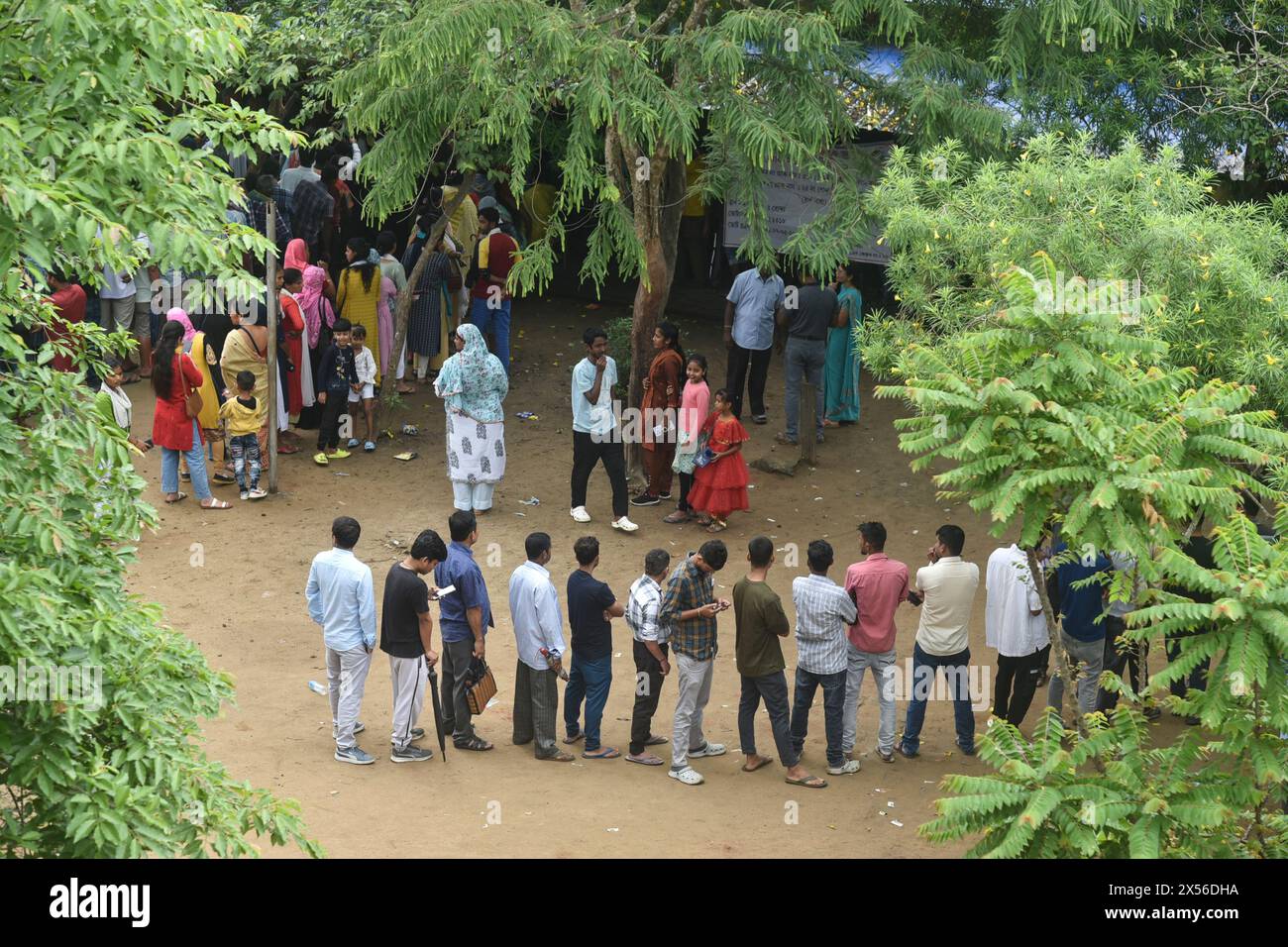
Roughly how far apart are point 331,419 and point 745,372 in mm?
4277

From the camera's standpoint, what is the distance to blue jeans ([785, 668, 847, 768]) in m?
8.99

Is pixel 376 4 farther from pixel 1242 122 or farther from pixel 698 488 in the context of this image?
pixel 1242 122

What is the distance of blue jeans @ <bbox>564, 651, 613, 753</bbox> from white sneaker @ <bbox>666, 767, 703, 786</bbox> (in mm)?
601

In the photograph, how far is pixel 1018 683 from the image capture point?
9258 mm

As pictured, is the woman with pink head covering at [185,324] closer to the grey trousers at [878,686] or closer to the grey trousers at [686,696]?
the grey trousers at [686,696]

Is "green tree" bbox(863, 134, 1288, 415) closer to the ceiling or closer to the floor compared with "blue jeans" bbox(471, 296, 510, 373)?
closer to the ceiling

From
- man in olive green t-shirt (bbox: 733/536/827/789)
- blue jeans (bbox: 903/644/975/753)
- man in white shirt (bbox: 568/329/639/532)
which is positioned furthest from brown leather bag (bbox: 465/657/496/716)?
man in white shirt (bbox: 568/329/639/532)

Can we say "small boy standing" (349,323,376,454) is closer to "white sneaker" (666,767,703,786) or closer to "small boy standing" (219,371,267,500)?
"small boy standing" (219,371,267,500)

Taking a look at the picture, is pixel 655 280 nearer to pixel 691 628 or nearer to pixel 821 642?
pixel 691 628

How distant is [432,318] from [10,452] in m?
10.6

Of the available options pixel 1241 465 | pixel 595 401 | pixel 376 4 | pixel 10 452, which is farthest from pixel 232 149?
pixel 376 4

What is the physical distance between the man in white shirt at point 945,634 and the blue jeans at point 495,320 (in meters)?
7.10

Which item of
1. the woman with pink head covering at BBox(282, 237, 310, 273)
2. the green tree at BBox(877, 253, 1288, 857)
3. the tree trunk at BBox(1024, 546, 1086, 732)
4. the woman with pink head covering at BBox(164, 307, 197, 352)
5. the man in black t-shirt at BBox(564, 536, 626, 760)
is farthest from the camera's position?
the woman with pink head covering at BBox(282, 237, 310, 273)

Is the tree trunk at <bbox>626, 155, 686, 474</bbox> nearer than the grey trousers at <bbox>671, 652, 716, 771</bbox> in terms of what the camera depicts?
No
